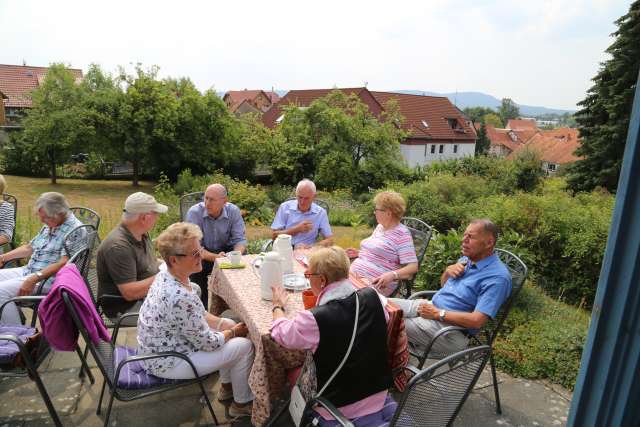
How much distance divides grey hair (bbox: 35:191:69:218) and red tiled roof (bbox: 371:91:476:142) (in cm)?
3479

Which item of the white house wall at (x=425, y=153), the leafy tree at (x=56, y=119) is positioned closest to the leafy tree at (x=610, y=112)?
the white house wall at (x=425, y=153)

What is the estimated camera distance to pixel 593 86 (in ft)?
55.7

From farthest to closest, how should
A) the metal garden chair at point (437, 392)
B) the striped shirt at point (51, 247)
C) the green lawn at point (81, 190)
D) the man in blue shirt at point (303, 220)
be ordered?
the green lawn at point (81, 190), the man in blue shirt at point (303, 220), the striped shirt at point (51, 247), the metal garden chair at point (437, 392)

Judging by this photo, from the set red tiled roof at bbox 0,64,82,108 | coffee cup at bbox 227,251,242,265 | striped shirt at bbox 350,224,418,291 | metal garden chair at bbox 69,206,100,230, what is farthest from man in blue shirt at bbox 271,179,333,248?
red tiled roof at bbox 0,64,82,108

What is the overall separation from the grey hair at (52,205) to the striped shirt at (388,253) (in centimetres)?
244

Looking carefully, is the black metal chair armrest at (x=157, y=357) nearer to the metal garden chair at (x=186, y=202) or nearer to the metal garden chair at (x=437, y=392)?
the metal garden chair at (x=437, y=392)

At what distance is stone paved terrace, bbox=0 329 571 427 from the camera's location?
2.78 m

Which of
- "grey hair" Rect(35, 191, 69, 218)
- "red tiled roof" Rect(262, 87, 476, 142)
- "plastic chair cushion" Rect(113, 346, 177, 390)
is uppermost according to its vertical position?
"red tiled roof" Rect(262, 87, 476, 142)

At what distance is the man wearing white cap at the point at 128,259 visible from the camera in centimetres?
299

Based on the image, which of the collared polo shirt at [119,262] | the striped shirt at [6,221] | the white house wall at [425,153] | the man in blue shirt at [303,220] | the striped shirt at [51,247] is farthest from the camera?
the white house wall at [425,153]

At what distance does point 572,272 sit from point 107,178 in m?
27.0

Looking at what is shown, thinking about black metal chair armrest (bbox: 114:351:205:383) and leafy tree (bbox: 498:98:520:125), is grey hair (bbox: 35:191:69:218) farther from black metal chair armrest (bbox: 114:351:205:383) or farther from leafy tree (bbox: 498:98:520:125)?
leafy tree (bbox: 498:98:520:125)

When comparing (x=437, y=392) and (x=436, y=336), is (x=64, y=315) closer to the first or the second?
(x=437, y=392)

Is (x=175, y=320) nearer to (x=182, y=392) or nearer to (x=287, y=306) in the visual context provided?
(x=287, y=306)
